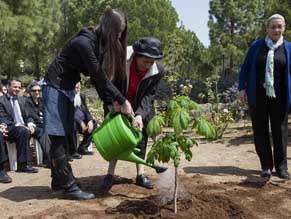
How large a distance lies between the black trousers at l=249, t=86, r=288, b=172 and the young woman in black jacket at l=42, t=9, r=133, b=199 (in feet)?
5.14

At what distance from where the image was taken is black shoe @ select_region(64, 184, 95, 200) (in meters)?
4.15

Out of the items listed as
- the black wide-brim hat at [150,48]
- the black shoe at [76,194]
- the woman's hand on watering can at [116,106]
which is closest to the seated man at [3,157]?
the black shoe at [76,194]

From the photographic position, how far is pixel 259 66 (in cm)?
484

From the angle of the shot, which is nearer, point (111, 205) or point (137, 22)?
point (111, 205)

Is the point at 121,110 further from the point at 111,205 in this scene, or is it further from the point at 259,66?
the point at 259,66

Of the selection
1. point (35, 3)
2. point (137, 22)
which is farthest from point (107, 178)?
point (137, 22)

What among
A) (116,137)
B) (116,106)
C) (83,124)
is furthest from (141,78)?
(83,124)

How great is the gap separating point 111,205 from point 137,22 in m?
15.6

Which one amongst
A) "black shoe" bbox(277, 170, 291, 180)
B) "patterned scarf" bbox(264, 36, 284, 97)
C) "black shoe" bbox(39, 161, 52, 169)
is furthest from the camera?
"black shoe" bbox(39, 161, 52, 169)

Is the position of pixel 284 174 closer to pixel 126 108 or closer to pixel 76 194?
pixel 126 108

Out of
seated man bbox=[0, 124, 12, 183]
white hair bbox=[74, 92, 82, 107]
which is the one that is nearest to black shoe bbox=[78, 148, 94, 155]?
white hair bbox=[74, 92, 82, 107]

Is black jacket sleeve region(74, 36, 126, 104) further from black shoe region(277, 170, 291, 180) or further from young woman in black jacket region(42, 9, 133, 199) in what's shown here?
black shoe region(277, 170, 291, 180)

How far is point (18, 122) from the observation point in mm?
5992

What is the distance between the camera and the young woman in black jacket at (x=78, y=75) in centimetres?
382
